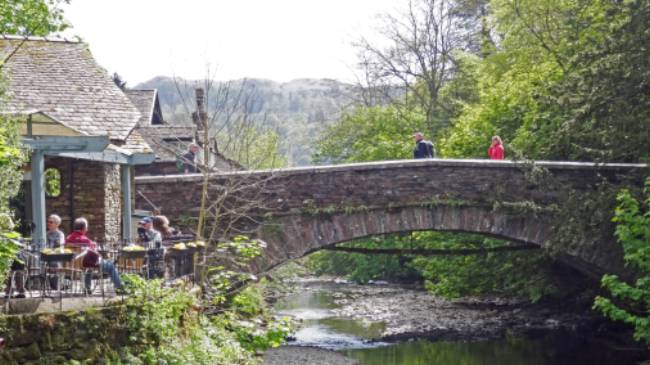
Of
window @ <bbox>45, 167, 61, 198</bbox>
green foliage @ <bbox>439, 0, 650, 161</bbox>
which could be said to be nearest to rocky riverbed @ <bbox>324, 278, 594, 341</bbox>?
green foliage @ <bbox>439, 0, 650, 161</bbox>

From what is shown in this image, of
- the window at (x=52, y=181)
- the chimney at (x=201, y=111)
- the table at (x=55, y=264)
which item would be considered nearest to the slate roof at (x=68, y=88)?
the window at (x=52, y=181)

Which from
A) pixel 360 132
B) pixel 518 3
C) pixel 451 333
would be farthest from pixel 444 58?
pixel 451 333

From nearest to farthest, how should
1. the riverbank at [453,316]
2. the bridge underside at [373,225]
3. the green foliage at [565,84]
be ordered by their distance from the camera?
the green foliage at [565,84]
the bridge underside at [373,225]
the riverbank at [453,316]

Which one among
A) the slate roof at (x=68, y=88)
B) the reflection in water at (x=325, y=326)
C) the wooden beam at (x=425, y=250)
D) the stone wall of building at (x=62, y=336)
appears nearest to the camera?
the stone wall of building at (x=62, y=336)

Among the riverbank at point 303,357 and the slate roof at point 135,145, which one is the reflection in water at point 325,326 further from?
the slate roof at point 135,145

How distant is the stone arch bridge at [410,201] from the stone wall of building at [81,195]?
5.83ft

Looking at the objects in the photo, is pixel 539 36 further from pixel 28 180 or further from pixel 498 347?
pixel 28 180

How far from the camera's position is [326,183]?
18438 millimetres

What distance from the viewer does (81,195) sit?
647 inches

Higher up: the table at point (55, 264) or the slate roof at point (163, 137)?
the slate roof at point (163, 137)

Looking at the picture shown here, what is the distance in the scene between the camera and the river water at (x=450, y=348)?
19594mm

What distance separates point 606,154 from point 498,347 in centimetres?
523

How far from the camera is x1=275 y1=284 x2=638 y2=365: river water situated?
64.3 ft

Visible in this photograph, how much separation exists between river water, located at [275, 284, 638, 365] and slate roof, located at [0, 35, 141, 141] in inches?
193
